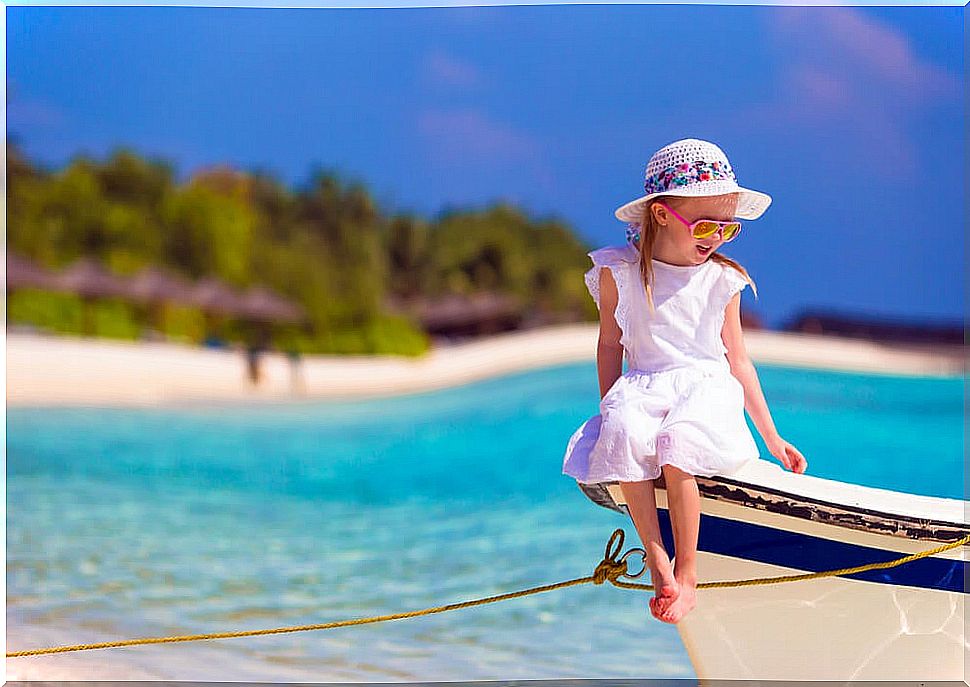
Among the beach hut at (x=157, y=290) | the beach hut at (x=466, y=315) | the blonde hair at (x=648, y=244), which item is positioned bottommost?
the blonde hair at (x=648, y=244)

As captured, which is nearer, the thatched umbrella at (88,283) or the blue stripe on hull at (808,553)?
the blue stripe on hull at (808,553)

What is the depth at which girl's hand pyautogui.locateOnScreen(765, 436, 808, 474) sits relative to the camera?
2680 millimetres

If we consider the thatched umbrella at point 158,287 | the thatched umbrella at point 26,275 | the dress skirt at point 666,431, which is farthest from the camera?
the thatched umbrella at point 158,287

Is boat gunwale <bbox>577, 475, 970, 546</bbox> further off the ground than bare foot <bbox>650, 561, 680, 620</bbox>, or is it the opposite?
boat gunwale <bbox>577, 475, 970, 546</bbox>

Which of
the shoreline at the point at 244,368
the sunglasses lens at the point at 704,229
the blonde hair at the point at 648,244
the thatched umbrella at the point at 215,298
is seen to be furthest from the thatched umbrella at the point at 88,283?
the sunglasses lens at the point at 704,229

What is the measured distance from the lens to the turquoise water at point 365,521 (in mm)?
4434

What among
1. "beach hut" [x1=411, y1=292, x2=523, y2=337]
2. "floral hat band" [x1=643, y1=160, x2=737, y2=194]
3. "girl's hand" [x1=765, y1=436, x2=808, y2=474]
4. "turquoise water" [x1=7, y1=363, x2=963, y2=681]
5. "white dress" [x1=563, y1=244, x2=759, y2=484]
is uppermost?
"beach hut" [x1=411, y1=292, x2=523, y2=337]

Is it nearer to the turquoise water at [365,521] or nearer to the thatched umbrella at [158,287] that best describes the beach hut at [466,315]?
the turquoise water at [365,521]

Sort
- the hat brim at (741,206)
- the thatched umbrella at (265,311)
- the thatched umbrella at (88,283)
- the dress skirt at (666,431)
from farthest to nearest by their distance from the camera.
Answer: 1. the thatched umbrella at (265,311)
2. the thatched umbrella at (88,283)
3. the hat brim at (741,206)
4. the dress skirt at (666,431)

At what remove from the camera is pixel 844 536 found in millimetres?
2508

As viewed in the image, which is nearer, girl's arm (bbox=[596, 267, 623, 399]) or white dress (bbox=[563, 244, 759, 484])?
white dress (bbox=[563, 244, 759, 484])

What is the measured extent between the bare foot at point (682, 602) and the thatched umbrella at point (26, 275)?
26.4 feet

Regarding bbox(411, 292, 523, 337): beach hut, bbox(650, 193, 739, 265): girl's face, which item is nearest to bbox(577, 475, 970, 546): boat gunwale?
bbox(650, 193, 739, 265): girl's face

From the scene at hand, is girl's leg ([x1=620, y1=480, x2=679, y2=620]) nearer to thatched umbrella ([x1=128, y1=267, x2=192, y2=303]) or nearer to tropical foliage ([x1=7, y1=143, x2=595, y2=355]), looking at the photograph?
tropical foliage ([x1=7, y1=143, x2=595, y2=355])
